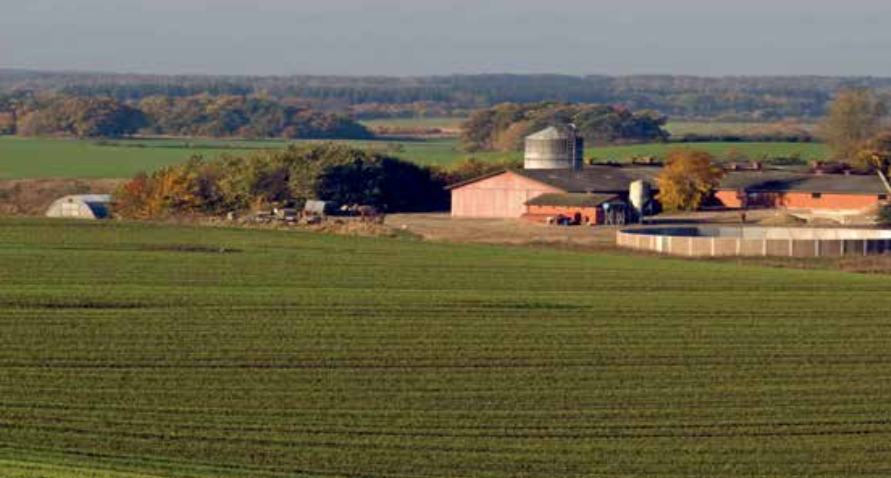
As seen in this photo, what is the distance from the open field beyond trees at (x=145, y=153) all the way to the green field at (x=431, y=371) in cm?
4824

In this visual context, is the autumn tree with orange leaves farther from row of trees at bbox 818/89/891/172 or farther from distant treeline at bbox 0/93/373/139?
distant treeline at bbox 0/93/373/139

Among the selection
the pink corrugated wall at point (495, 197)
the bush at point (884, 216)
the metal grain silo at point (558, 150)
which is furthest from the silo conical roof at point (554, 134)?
the bush at point (884, 216)

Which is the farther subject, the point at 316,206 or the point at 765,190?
the point at 765,190

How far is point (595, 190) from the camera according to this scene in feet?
213

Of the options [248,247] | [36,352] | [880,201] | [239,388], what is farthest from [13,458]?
[880,201]

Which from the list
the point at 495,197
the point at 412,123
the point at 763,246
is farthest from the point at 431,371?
the point at 412,123

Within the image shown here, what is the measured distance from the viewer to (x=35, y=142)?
116 meters

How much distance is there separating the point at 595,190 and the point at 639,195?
241cm

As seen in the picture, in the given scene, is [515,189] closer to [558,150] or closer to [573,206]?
[573,206]

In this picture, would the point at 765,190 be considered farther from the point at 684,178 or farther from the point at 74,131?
the point at 74,131

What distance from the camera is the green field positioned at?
738 inches

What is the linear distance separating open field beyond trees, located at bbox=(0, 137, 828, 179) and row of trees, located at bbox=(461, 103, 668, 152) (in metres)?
2.48

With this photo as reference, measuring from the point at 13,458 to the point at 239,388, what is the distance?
4755 millimetres

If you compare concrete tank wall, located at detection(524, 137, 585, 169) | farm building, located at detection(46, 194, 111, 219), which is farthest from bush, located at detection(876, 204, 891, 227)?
farm building, located at detection(46, 194, 111, 219)
